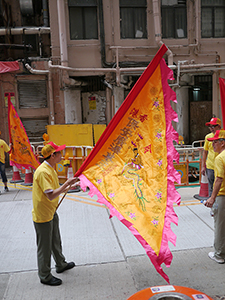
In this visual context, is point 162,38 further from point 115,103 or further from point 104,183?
point 104,183

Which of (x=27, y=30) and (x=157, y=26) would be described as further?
(x=27, y=30)

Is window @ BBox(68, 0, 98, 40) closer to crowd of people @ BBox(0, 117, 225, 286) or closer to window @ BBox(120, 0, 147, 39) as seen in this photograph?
window @ BBox(120, 0, 147, 39)

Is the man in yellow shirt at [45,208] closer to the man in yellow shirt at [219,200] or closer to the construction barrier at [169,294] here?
the construction barrier at [169,294]

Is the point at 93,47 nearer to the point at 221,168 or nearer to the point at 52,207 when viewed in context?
the point at 221,168

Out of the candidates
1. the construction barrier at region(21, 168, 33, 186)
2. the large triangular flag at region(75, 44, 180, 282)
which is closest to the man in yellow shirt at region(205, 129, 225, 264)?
the large triangular flag at region(75, 44, 180, 282)

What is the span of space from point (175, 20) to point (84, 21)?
4091 millimetres

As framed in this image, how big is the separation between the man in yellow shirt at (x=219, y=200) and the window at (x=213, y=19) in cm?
1044

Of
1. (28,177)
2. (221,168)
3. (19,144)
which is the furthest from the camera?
(28,177)

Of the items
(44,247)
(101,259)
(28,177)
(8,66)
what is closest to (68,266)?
(101,259)

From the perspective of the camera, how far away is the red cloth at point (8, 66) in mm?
12398

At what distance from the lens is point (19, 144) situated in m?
9.11

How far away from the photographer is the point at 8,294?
3.95m

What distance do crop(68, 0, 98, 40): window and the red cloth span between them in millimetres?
2667

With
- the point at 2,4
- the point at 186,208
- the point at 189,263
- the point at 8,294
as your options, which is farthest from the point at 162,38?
the point at 8,294
